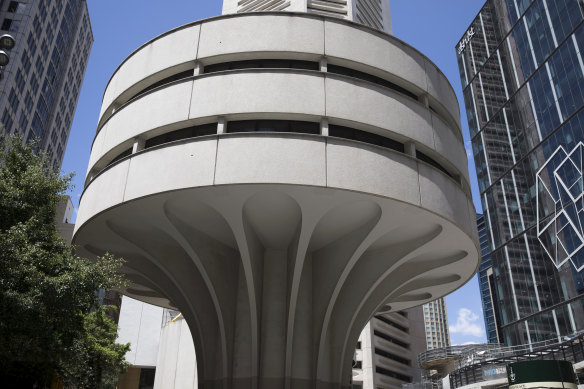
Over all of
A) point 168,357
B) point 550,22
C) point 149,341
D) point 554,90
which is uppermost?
point 550,22

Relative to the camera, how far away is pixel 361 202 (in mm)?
17547

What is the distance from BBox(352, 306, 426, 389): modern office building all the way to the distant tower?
2471 inches

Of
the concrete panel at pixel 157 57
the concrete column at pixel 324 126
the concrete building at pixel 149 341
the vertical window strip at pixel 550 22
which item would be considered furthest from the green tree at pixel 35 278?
the vertical window strip at pixel 550 22

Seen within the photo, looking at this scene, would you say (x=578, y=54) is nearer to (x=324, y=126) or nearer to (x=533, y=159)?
(x=533, y=159)

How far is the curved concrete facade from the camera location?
16.5 metres

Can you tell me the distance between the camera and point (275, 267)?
841 inches

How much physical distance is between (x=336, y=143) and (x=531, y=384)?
11.8 meters

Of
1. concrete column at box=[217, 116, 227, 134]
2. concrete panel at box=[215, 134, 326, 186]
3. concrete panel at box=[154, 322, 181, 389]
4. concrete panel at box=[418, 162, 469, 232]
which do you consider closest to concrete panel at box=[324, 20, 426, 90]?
concrete panel at box=[418, 162, 469, 232]

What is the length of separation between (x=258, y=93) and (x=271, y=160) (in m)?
2.90

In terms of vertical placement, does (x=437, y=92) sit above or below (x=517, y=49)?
below

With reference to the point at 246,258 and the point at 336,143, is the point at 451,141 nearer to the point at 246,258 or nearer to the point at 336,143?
the point at 336,143

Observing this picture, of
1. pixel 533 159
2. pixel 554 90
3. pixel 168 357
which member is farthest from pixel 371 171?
pixel 533 159

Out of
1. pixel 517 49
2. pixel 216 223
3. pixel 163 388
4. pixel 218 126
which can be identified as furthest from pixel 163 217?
pixel 517 49

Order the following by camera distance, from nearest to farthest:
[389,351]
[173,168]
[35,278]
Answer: [35,278]
[173,168]
[389,351]
